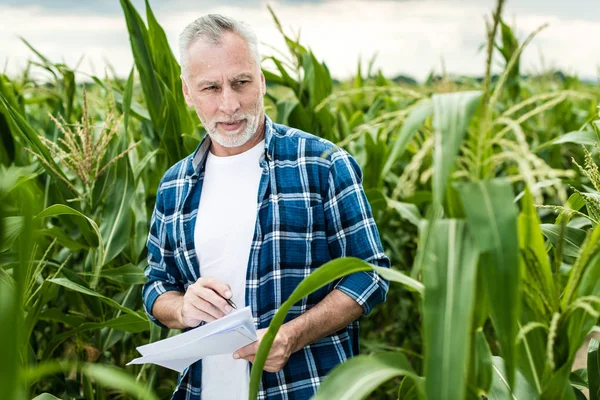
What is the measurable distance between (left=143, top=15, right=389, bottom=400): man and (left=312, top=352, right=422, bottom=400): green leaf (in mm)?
466

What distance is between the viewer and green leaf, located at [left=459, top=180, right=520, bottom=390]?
0.71 meters

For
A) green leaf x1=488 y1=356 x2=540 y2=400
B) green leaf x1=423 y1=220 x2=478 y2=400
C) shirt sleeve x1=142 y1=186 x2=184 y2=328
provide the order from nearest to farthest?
green leaf x1=423 y1=220 x2=478 y2=400
green leaf x1=488 y1=356 x2=540 y2=400
shirt sleeve x1=142 y1=186 x2=184 y2=328

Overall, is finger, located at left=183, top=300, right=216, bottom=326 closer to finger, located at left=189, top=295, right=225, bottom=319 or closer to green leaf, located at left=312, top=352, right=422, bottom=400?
finger, located at left=189, top=295, right=225, bottom=319

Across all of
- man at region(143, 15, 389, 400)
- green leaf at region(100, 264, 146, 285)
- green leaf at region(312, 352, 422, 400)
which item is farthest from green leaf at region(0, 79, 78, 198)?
green leaf at region(312, 352, 422, 400)

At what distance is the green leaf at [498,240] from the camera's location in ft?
2.32

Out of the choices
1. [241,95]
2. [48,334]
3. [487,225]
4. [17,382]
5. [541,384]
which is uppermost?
[241,95]

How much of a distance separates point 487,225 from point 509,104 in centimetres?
363

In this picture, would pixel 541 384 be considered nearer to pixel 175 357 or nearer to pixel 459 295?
pixel 459 295

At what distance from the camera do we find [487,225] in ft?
2.32

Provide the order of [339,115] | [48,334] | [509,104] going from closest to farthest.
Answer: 1. [48,334]
2. [339,115]
3. [509,104]

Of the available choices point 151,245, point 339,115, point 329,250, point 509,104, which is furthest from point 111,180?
point 509,104

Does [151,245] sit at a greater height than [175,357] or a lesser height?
greater

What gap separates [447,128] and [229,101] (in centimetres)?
84

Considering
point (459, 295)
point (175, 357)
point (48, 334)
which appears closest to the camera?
point (459, 295)
